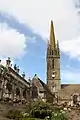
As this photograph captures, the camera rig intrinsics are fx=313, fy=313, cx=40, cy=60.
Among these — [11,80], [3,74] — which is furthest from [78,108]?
[11,80]

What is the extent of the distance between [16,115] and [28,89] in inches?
1795

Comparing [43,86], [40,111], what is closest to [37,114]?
[40,111]

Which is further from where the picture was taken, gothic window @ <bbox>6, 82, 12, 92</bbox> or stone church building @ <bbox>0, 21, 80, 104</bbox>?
gothic window @ <bbox>6, 82, 12, 92</bbox>

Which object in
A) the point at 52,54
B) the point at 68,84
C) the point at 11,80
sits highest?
the point at 52,54

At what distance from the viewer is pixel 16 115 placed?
31375mm

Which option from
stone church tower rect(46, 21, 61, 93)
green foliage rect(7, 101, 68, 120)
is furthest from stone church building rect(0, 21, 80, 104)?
green foliage rect(7, 101, 68, 120)

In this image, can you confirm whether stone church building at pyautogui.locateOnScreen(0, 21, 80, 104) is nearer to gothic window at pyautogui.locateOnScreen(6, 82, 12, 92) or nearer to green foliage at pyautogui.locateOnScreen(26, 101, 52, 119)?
gothic window at pyautogui.locateOnScreen(6, 82, 12, 92)

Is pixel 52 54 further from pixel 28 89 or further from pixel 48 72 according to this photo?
pixel 28 89

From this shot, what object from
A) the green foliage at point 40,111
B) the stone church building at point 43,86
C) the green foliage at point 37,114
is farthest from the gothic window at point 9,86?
the green foliage at point 40,111

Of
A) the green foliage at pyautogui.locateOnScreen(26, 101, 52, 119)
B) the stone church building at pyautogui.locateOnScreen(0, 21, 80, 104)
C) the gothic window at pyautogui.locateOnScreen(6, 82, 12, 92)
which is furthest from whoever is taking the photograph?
the gothic window at pyautogui.locateOnScreen(6, 82, 12, 92)

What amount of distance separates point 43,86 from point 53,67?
2382 cm

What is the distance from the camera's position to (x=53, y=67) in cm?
11888

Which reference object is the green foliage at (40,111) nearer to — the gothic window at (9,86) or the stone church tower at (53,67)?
the gothic window at (9,86)

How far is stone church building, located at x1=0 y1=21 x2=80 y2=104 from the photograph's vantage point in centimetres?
5802
